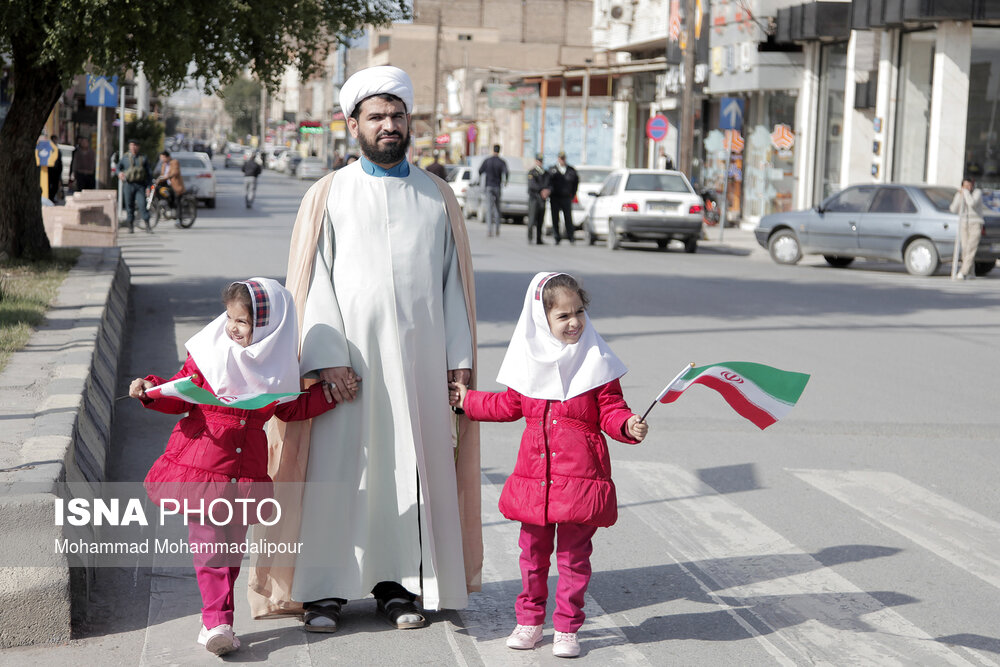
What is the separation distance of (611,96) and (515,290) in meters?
34.0

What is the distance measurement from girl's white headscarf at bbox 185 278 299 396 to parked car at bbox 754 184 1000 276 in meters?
18.4

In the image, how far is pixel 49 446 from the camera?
5.22 m

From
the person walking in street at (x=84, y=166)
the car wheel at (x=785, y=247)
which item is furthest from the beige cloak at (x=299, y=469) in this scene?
the person walking in street at (x=84, y=166)

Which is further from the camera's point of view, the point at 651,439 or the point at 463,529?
the point at 651,439

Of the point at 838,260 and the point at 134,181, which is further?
the point at 134,181

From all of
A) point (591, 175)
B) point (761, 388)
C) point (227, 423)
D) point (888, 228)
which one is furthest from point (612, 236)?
point (227, 423)

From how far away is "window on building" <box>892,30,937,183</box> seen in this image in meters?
28.9

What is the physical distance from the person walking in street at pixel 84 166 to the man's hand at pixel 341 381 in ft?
104

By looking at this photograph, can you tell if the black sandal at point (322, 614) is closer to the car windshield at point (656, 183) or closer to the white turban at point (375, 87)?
the white turban at point (375, 87)

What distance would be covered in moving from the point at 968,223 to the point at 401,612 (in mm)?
17880

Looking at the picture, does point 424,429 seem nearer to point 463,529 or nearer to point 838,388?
point 463,529

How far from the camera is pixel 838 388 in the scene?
1023cm

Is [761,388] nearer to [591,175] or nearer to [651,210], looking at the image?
[651,210]

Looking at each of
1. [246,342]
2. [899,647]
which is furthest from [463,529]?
[899,647]
